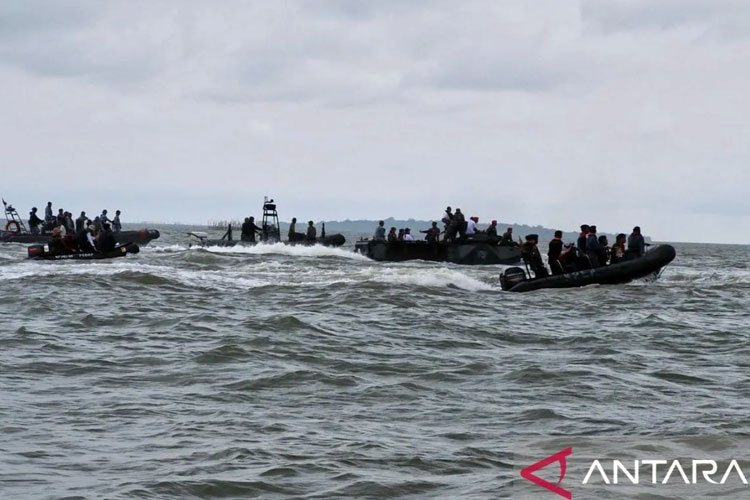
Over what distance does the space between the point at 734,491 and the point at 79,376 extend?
24.2 feet

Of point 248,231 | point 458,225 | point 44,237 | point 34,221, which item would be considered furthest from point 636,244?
point 34,221

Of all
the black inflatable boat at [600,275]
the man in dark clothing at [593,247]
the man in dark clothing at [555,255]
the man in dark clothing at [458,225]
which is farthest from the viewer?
the man in dark clothing at [458,225]

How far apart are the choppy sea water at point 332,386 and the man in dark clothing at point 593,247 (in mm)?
2999

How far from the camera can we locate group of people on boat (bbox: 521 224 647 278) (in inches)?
1054

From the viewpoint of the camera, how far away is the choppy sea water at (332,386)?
830 centimetres

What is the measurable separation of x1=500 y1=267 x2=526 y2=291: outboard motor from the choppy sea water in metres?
2.36

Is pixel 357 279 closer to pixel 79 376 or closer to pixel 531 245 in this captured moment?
pixel 531 245

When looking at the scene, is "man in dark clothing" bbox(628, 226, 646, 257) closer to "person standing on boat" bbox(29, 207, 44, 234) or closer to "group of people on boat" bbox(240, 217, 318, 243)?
"group of people on boat" bbox(240, 217, 318, 243)

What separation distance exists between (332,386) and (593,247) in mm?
16450

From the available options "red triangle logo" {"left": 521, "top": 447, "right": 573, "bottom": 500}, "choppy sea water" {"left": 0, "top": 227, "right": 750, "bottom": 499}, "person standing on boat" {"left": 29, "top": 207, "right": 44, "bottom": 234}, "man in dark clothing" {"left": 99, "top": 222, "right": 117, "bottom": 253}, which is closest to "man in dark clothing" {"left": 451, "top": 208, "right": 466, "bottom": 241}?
"man in dark clothing" {"left": 99, "top": 222, "right": 117, "bottom": 253}

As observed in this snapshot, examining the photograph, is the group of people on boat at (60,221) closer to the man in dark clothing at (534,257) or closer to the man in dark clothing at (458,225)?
the man in dark clothing at (458,225)

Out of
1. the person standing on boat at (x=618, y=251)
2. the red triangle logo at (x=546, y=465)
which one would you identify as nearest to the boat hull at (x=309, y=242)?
the person standing on boat at (x=618, y=251)

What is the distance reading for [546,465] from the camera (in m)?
8.50

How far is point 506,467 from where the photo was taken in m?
8.47
